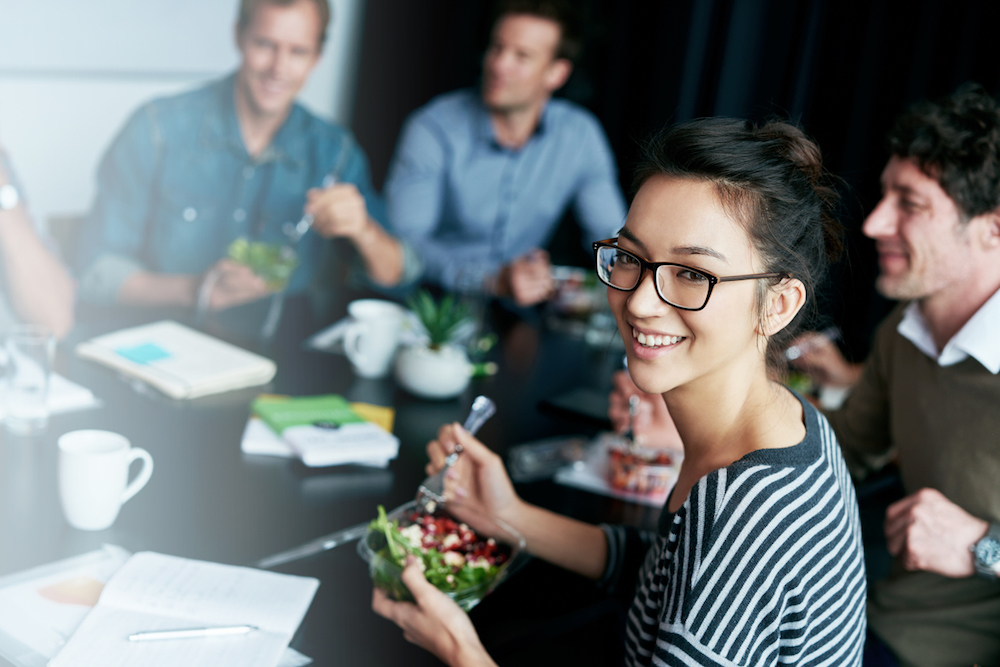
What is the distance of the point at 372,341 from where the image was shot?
184 centimetres

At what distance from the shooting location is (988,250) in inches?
62.7

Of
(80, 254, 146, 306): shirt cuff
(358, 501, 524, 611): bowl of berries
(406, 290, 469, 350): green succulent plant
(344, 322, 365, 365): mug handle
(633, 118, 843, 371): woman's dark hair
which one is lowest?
(80, 254, 146, 306): shirt cuff

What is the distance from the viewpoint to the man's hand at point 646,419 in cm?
164

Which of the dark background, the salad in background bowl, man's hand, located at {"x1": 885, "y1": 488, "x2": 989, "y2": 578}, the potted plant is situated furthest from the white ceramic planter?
the dark background

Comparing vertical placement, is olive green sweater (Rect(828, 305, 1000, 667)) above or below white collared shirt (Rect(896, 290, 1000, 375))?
below

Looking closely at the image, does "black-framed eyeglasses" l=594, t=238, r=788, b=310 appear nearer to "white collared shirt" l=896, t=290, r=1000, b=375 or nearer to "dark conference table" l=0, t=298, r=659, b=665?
"dark conference table" l=0, t=298, r=659, b=665

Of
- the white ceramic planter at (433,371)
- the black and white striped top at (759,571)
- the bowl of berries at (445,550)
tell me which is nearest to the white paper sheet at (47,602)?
the bowl of berries at (445,550)

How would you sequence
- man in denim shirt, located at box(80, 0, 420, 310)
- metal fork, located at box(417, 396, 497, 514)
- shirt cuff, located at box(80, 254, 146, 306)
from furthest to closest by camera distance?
man in denim shirt, located at box(80, 0, 420, 310) < shirt cuff, located at box(80, 254, 146, 306) < metal fork, located at box(417, 396, 497, 514)

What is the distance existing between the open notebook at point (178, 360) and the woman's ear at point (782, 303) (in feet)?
3.40

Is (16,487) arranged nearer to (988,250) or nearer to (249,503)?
(249,503)

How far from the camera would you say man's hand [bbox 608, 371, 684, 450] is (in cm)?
164

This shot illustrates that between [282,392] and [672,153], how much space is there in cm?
98

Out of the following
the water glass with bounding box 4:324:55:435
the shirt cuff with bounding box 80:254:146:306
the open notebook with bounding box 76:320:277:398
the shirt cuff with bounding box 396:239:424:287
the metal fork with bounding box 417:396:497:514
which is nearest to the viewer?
the metal fork with bounding box 417:396:497:514

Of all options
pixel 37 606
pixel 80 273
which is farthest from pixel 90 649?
pixel 80 273
